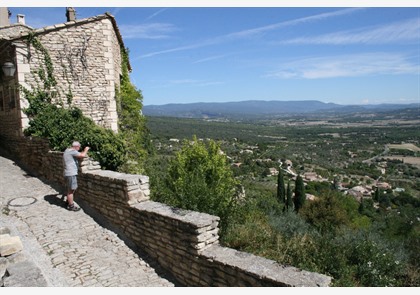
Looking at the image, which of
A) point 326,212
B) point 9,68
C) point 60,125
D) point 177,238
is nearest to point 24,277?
point 177,238

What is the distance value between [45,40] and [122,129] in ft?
14.3

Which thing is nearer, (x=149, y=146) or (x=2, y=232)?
(x=2, y=232)

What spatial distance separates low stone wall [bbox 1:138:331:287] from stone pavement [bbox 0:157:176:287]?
0.26 m

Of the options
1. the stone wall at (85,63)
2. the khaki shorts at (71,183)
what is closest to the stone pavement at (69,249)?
the khaki shorts at (71,183)

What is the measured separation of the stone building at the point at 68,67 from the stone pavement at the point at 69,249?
15.5 ft

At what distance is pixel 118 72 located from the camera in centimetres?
1428

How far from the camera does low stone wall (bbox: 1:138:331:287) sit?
4.17 meters

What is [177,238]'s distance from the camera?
5266 millimetres

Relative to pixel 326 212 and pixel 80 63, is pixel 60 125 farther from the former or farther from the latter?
pixel 326 212

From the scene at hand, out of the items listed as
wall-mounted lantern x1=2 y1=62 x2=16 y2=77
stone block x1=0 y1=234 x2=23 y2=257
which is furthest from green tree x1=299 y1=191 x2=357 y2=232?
stone block x1=0 y1=234 x2=23 y2=257

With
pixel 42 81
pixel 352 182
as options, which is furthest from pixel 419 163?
pixel 42 81

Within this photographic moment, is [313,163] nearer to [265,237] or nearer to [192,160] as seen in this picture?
[192,160]

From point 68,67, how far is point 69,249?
814 centimetres

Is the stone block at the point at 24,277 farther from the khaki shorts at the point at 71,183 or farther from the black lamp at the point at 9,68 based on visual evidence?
the black lamp at the point at 9,68
